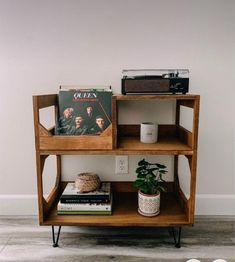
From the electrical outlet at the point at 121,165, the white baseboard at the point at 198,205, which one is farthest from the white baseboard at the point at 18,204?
the electrical outlet at the point at 121,165

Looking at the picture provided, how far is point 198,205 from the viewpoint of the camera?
146cm

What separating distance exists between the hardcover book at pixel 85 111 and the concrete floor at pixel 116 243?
56cm

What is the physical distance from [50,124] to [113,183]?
19.3 inches

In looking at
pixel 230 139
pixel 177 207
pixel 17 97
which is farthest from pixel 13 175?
pixel 230 139

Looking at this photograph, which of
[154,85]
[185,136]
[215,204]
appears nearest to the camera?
[154,85]

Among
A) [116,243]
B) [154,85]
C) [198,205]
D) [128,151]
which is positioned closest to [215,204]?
[198,205]

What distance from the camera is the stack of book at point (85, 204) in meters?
1.20

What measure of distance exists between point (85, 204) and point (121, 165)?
0.33 m

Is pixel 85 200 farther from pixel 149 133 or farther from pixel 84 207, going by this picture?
pixel 149 133

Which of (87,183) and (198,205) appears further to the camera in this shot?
(198,205)

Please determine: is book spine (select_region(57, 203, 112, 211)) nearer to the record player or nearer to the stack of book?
the stack of book

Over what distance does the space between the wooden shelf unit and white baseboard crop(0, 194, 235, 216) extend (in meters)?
0.20

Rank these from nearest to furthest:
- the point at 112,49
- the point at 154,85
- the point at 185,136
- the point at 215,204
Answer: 1. the point at 154,85
2. the point at 185,136
3. the point at 112,49
4. the point at 215,204

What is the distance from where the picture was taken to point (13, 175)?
1453 mm
